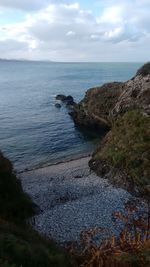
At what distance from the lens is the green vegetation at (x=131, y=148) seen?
26.8 m

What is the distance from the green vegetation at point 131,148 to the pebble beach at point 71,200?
1893 millimetres

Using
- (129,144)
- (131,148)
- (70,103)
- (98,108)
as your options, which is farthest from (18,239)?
(70,103)

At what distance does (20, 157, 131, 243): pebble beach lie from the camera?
19844 mm

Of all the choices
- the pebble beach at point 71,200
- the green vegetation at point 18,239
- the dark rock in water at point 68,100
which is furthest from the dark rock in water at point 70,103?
the green vegetation at point 18,239

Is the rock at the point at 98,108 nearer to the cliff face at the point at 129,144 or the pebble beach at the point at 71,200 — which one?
the cliff face at the point at 129,144

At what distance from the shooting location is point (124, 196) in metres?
24.2

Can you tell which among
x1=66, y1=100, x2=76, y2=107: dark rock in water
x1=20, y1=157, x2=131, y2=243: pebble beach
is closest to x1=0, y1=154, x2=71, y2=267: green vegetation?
x1=20, y1=157, x2=131, y2=243: pebble beach

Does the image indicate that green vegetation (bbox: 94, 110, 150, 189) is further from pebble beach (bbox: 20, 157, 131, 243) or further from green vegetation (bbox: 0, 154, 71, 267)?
green vegetation (bbox: 0, 154, 71, 267)

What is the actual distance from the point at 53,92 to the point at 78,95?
424 inches

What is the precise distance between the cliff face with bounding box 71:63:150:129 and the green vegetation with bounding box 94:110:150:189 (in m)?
4.43

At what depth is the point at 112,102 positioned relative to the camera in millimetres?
52625

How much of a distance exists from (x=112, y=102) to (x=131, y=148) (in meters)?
24.3

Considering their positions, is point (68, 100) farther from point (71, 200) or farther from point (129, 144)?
point (71, 200)

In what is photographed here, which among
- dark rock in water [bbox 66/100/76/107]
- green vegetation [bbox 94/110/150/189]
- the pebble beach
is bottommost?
dark rock in water [bbox 66/100/76/107]
